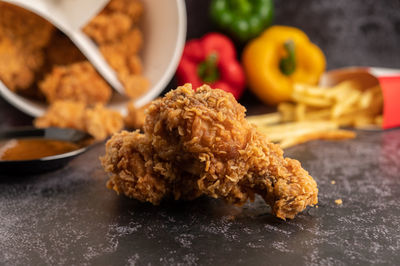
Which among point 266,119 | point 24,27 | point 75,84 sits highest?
point 24,27

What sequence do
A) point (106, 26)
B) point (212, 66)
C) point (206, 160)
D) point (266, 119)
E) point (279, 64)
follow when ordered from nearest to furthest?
point (206, 160), point (266, 119), point (106, 26), point (212, 66), point (279, 64)

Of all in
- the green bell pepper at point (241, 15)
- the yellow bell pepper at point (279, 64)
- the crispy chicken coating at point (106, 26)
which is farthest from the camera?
the green bell pepper at point (241, 15)

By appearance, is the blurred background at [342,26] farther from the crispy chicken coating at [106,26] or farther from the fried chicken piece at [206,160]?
the fried chicken piece at [206,160]

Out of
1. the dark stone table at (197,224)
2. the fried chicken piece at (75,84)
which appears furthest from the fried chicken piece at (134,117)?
the dark stone table at (197,224)

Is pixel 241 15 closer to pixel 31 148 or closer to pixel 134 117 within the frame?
pixel 134 117

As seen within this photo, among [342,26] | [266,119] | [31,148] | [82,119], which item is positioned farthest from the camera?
[342,26]

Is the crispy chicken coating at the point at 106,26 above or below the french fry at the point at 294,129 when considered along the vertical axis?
above

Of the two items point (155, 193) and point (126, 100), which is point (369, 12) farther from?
point (155, 193)

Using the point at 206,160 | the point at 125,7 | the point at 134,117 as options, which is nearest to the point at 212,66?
the point at 125,7
